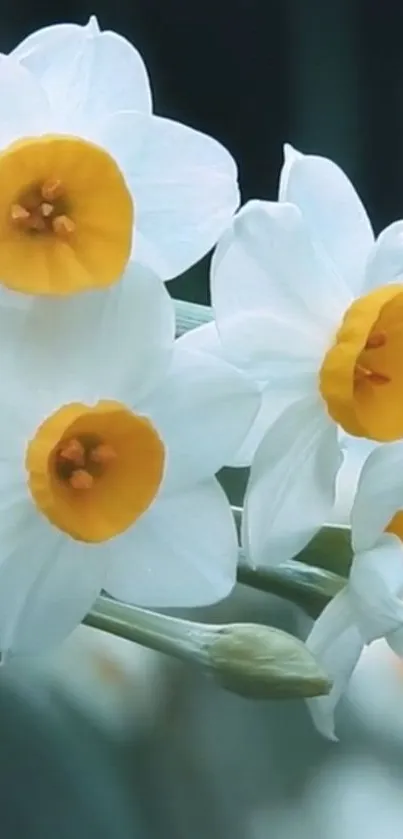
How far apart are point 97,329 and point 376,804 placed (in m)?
0.29

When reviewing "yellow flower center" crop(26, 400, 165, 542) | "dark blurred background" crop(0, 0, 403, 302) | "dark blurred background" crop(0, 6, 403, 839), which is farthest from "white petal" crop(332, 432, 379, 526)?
"dark blurred background" crop(0, 0, 403, 302)

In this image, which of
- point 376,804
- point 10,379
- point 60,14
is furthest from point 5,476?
point 60,14

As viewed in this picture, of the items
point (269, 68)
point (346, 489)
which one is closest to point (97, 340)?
point (346, 489)

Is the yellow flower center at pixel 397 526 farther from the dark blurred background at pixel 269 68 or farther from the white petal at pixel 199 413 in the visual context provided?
the dark blurred background at pixel 269 68

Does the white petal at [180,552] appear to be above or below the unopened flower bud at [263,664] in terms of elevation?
above

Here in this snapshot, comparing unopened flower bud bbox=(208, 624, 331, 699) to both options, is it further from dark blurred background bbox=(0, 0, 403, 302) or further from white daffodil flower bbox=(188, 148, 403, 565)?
dark blurred background bbox=(0, 0, 403, 302)

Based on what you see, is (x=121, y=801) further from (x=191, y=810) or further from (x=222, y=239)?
(x=222, y=239)

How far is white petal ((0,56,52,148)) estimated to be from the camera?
0.37m

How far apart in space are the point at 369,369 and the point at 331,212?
0.16ft

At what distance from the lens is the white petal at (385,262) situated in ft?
1.34

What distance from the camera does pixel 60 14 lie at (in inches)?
39.1

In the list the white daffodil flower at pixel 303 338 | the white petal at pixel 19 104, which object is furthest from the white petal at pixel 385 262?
the white petal at pixel 19 104

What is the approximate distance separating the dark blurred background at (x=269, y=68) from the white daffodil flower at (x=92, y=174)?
0.62m

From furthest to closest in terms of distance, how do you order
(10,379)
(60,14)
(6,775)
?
(60,14) < (6,775) < (10,379)
